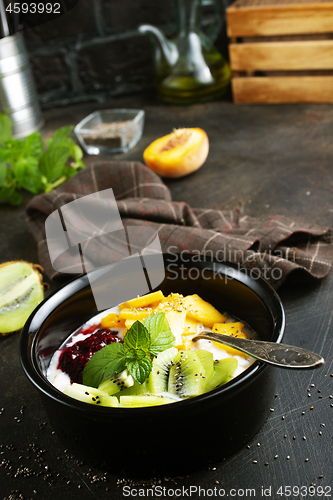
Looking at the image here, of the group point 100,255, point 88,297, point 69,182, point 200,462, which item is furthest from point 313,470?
point 69,182

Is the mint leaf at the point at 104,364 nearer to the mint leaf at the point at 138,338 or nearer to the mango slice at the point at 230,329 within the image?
the mint leaf at the point at 138,338

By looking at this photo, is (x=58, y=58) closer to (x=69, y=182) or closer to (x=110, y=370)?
(x=69, y=182)

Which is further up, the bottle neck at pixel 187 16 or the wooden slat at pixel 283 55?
the bottle neck at pixel 187 16

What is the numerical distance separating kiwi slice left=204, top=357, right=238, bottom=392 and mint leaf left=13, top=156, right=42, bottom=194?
86cm

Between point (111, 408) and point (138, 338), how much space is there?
0.42ft

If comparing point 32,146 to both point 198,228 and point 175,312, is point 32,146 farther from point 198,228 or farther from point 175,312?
point 175,312

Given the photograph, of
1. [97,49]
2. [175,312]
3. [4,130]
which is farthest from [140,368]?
[97,49]

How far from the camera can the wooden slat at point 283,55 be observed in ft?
5.35

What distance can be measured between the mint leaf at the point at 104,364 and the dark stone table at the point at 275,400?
0.10 m

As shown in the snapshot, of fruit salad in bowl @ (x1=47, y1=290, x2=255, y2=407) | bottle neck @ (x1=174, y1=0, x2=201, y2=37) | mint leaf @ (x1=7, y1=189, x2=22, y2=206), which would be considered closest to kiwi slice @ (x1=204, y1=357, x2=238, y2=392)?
fruit salad in bowl @ (x1=47, y1=290, x2=255, y2=407)

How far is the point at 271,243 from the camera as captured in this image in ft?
3.24

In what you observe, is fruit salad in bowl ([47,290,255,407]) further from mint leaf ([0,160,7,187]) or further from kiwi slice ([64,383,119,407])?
mint leaf ([0,160,7,187])

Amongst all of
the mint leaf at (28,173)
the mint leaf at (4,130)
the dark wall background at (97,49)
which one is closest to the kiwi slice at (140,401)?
the mint leaf at (28,173)

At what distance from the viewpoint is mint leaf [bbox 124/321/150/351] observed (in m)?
0.64
